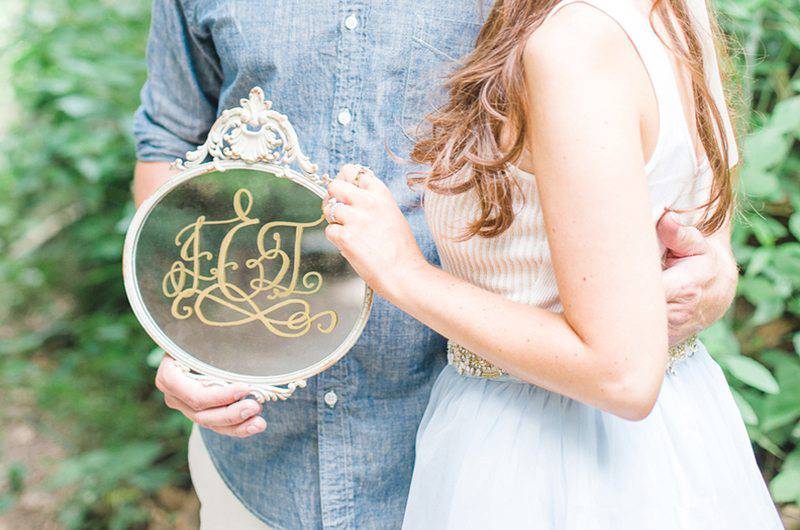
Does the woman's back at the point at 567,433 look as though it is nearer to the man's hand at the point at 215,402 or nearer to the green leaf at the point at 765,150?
the man's hand at the point at 215,402

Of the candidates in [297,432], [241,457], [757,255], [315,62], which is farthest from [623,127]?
[757,255]

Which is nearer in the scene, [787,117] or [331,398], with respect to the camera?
[331,398]

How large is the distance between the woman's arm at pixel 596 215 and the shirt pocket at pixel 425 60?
0.33m

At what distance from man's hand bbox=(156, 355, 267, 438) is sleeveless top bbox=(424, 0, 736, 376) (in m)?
0.28

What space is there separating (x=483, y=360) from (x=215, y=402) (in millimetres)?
330

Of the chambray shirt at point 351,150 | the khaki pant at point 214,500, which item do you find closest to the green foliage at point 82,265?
the khaki pant at point 214,500

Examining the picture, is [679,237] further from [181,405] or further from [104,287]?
[104,287]

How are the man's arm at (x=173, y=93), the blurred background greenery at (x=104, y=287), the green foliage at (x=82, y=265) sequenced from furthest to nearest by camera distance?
the green foliage at (x=82, y=265) < the blurred background greenery at (x=104, y=287) < the man's arm at (x=173, y=93)

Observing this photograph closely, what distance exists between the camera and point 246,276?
36.6 inches

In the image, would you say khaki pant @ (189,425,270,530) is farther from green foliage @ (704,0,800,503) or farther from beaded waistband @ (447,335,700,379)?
green foliage @ (704,0,800,503)

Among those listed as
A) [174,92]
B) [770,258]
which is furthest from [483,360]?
[770,258]

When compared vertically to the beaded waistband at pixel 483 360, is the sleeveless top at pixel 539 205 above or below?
above

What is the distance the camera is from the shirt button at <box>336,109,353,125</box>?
3.42 ft

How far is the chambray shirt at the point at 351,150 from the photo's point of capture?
1.04 metres
